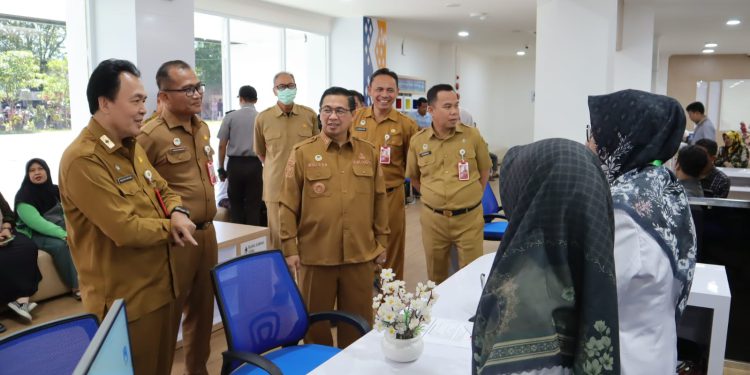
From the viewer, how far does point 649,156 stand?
145 centimetres

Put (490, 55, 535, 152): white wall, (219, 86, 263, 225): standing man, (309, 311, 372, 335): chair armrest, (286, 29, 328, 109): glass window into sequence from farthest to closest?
(490, 55, 535, 152): white wall → (286, 29, 328, 109): glass window → (219, 86, 263, 225): standing man → (309, 311, 372, 335): chair armrest

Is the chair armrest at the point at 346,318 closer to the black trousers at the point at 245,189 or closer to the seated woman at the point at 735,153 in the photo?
the black trousers at the point at 245,189

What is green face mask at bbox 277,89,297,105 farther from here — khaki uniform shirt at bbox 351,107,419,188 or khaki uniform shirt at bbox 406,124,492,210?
khaki uniform shirt at bbox 406,124,492,210

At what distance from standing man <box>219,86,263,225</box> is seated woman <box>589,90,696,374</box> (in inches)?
182

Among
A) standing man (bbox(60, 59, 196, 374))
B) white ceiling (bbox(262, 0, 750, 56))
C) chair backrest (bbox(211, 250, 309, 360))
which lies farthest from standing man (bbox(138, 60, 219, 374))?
white ceiling (bbox(262, 0, 750, 56))

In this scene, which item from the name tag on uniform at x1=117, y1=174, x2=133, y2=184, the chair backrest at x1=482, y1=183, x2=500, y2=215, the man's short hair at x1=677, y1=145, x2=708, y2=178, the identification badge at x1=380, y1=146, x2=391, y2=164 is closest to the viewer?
the name tag on uniform at x1=117, y1=174, x2=133, y2=184

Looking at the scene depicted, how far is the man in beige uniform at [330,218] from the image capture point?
2908 millimetres

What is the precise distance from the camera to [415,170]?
4133 millimetres

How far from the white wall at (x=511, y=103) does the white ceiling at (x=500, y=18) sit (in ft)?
12.0

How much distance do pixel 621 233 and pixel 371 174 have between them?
1.91 m

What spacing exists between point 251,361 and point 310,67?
330 inches

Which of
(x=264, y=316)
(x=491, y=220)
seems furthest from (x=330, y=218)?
(x=491, y=220)

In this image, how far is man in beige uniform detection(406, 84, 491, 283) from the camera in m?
3.84

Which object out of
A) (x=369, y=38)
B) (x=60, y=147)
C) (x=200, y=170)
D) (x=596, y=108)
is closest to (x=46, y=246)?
(x=60, y=147)
